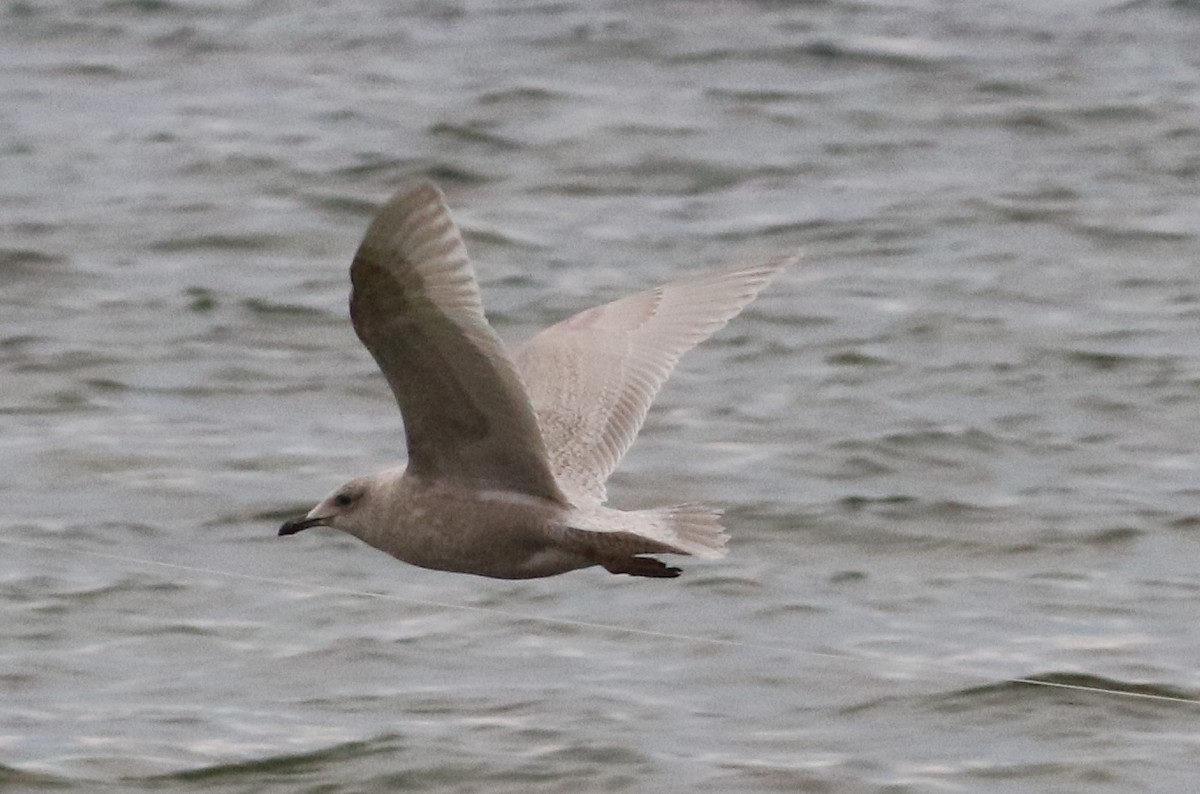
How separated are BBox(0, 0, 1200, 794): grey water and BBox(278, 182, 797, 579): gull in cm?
166

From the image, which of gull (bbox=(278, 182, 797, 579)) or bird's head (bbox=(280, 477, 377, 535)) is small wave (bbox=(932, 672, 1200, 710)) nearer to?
gull (bbox=(278, 182, 797, 579))

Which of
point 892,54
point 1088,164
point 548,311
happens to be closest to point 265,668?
point 548,311

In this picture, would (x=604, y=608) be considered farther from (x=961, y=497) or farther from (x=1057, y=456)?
(x=1057, y=456)

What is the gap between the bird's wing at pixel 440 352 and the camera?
20.2 ft

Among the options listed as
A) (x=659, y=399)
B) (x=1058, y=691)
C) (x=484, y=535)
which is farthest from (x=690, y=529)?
(x=659, y=399)

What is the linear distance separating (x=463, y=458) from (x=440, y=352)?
440 millimetres

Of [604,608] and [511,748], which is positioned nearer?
[511,748]

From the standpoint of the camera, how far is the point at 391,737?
863 cm

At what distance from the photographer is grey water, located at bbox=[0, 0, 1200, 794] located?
876 cm

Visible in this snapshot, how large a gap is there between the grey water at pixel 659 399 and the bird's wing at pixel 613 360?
107 cm

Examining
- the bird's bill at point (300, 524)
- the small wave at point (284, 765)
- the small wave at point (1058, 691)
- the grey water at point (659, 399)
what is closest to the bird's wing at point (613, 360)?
the bird's bill at point (300, 524)

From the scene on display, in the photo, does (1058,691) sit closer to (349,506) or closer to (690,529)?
(690,529)

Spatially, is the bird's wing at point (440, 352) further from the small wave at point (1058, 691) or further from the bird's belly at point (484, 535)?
the small wave at point (1058, 691)

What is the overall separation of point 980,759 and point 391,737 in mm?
1747
